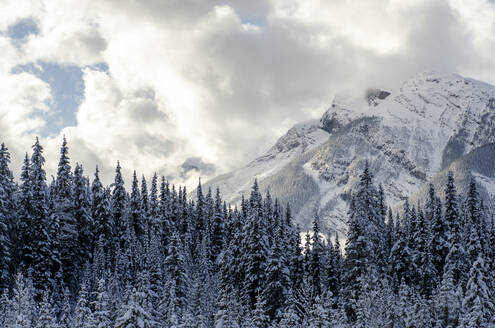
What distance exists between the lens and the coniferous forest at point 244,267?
38.7 metres

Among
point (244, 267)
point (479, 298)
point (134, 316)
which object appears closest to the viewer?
point (134, 316)

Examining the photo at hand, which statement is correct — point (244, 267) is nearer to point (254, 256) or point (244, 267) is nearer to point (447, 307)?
point (254, 256)

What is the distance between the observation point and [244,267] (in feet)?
190

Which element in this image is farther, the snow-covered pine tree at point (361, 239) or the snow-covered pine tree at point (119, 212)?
the snow-covered pine tree at point (119, 212)

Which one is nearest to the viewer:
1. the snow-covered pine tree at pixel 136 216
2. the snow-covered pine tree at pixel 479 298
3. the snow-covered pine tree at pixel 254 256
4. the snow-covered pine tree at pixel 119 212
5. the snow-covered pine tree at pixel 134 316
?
the snow-covered pine tree at pixel 134 316

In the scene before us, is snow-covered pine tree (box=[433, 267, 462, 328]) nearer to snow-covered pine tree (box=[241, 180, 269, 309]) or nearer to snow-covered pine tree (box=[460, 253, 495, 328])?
snow-covered pine tree (box=[460, 253, 495, 328])

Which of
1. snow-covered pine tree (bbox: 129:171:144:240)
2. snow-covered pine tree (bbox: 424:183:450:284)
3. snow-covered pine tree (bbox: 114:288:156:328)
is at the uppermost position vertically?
snow-covered pine tree (bbox: 129:171:144:240)

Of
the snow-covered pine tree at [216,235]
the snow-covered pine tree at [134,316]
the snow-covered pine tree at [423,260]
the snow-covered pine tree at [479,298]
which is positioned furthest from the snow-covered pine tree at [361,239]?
the snow-covered pine tree at [216,235]

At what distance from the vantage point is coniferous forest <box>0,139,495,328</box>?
127ft

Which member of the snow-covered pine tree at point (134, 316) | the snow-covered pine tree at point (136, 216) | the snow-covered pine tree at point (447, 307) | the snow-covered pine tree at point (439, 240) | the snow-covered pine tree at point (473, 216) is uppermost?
the snow-covered pine tree at point (136, 216)

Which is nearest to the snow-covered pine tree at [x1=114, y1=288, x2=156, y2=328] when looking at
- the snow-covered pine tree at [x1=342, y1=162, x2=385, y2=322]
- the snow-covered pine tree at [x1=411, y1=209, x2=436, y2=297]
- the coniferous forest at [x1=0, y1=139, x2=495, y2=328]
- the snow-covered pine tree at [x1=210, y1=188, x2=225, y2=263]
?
the coniferous forest at [x1=0, y1=139, x2=495, y2=328]

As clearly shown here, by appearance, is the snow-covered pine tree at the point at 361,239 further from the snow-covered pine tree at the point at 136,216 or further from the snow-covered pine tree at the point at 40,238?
the snow-covered pine tree at the point at 136,216

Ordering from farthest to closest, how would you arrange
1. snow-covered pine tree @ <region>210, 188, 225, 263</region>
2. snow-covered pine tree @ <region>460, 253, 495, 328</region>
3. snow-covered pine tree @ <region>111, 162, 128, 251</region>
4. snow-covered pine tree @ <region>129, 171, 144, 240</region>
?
1. snow-covered pine tree @ <region>210, 188, 225, 263</region>
2. snow-covered pine tree @ <region>129, 171, 144, 240</region>
3. snow-covered pine tree @ <region>111, 162, 128, 251</region>
4. snow-covered pine tree @ <region>460, 253, 495, 328</region>

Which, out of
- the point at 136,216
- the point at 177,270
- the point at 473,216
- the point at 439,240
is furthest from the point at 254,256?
the point at 136,216
